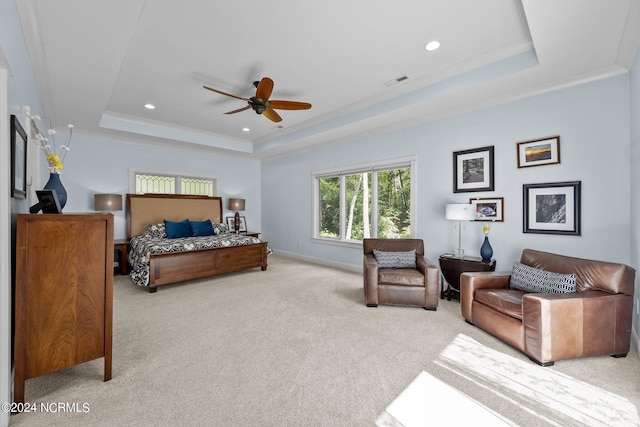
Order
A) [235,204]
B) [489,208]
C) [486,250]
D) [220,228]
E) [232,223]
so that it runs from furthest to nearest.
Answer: [232,223]
[235,204]
[220,228]
[489,208]
[486,250]

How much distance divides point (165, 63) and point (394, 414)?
12.9 feet

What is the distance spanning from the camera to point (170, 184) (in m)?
6.17

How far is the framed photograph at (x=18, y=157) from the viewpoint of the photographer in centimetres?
172

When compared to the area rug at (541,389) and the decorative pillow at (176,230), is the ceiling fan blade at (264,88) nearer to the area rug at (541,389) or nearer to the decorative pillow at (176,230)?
the area rug at (541,389)

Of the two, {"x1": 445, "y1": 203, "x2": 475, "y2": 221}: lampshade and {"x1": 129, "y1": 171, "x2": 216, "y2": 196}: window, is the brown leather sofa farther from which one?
{"x1": 129, "y1": 171, "x2": 216, "y2": 196}: window

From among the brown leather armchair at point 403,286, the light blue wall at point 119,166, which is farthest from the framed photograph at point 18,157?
the brown leather armchair at point 403,286

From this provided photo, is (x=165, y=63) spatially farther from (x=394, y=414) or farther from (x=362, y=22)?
(x=394, y=414)

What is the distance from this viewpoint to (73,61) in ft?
8.59

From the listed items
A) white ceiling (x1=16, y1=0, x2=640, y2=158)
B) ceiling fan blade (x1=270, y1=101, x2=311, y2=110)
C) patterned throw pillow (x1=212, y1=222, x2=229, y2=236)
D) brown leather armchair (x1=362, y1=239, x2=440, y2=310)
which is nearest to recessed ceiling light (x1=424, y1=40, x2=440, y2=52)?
white ceiling (x1=16, y1=0, x2=640, y2=158)

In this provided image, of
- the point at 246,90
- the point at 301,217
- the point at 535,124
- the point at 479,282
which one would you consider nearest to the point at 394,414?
the point at 479,282

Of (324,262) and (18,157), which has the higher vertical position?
(18,157)

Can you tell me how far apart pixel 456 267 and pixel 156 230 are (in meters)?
5.31

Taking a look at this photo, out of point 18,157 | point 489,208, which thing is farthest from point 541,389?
point 18,157

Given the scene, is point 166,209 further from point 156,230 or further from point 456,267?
point 456,267
